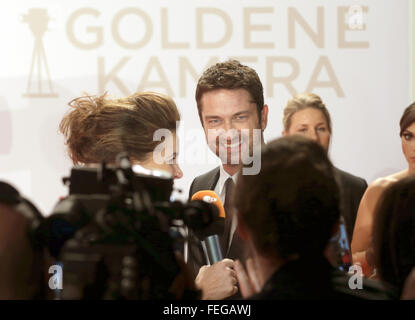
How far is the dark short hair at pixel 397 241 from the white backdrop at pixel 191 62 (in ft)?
1.54

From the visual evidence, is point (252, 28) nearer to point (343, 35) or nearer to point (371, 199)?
point (343, 35)

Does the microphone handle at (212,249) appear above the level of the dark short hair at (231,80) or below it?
below

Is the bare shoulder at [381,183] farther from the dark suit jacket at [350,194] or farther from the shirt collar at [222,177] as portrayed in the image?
the shirt collar at [222,177]

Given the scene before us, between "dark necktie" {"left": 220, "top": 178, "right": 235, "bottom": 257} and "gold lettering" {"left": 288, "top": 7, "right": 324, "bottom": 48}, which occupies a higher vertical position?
"gold lettering" {"left": 288, "top": 7, "right": 324, "bottom": 48}

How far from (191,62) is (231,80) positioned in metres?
0.19

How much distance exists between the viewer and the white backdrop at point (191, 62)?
2.33 metres

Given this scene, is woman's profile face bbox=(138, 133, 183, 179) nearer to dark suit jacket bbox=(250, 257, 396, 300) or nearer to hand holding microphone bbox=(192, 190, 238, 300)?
hand holding microphone bbox=(192, 190, 238, 300)

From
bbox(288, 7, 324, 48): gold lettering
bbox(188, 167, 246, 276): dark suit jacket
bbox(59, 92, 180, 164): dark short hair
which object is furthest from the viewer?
bbox(288, 7, 324, 48): gold lettering

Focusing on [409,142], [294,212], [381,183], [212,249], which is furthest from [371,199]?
[294,212]

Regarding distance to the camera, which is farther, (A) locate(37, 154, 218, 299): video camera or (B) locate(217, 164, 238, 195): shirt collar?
(B) locate(217, 164, 238, 195): shirt collar

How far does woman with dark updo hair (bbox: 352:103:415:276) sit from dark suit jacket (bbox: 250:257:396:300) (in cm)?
85

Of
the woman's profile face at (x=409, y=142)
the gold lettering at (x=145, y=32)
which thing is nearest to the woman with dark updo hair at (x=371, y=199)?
the woman's profile face at (x=409, y=142)

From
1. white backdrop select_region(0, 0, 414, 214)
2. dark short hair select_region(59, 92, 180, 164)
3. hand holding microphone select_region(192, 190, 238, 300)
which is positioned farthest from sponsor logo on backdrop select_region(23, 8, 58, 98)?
hand holding microphone select_region(192, 190, 238, 300)

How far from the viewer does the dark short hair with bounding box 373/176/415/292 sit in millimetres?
1817
